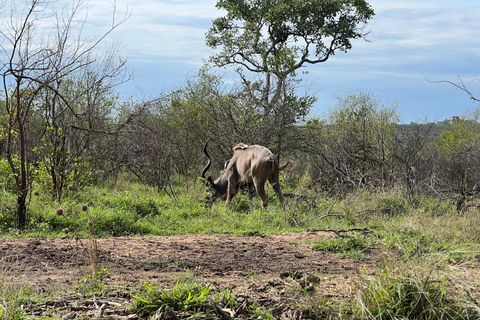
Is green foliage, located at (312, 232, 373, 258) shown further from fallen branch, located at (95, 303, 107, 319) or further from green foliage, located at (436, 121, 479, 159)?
green foliage, located at (436, 121, 479, 159)

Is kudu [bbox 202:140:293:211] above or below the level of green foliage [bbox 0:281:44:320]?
above

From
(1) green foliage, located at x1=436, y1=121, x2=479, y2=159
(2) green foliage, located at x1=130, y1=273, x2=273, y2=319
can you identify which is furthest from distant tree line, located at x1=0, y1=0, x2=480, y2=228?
(2) green foliage, located at x1=130, y1=273, x2=273, y2=319

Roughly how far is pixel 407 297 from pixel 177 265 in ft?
10.2

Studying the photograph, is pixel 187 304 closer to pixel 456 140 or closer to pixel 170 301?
pixel 170 301

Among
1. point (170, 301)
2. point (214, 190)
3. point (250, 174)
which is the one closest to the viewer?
point (170, 301)

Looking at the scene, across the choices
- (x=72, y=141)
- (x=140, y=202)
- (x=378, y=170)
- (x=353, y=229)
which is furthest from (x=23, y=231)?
(x=378, y=170)

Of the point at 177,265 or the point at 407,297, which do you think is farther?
the point at 177,265

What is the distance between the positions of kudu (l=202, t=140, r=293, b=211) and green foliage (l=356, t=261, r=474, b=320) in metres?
6.89

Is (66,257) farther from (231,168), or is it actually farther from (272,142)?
(272,142)

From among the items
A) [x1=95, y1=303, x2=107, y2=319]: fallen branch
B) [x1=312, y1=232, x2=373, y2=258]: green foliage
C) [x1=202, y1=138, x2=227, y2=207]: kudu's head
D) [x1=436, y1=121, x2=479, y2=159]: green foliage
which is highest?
[x1=436, y1=121, x2=479, y2=159]: green foliage

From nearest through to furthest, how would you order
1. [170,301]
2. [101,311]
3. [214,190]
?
1. [101,311]
2. [170,301]
3. [214,190]

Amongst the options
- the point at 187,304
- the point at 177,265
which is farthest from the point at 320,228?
the point at 187,304

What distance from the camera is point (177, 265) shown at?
665 cm

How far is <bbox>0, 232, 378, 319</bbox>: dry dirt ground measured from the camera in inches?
193
